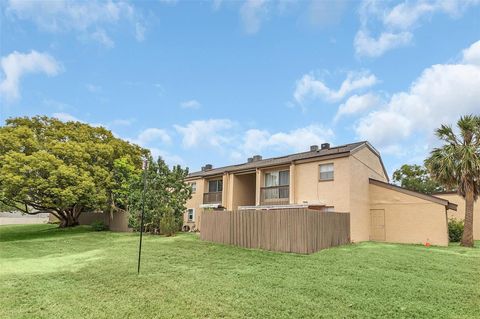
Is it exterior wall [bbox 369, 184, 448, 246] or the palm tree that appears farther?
exterior wall [bbox 369, 184, 448, 246]

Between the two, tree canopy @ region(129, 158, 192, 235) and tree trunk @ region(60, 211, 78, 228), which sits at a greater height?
tree canopy @ region(129, 158, 192, 235)

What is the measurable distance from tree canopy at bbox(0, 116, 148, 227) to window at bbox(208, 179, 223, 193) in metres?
6.55

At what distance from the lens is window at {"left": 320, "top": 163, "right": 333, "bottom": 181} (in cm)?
1858

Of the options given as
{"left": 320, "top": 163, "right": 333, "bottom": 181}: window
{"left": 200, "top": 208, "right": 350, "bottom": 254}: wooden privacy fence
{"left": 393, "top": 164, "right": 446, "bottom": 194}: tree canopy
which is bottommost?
{"left": 200, "top": 208, "right": 350, "bottom": 254}: wooden privacy fence

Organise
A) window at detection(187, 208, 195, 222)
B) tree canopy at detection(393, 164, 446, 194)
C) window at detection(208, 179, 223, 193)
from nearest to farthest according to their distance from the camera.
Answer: window at detection(208, 179, 223, 193), window at detection(187, 208, 195, 222), tree canopy at detection(393, 164, 446, 194)

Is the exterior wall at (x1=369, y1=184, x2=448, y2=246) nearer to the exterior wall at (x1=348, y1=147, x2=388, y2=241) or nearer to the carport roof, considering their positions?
the carport roof

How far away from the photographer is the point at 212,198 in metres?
25.8

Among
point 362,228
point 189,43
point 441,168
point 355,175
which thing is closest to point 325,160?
point 355,175

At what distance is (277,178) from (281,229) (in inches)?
352

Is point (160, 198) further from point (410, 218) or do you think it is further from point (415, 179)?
point (415, 179)

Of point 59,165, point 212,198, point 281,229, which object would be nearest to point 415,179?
point 212,198

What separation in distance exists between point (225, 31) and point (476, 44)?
12598 mm

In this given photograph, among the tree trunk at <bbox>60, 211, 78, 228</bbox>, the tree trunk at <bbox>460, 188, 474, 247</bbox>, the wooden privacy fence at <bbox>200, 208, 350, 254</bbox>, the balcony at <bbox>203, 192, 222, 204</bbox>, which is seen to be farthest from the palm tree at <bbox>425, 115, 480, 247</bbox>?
the tree trunk at <bbox>60, 211, 78, 228</bbox>

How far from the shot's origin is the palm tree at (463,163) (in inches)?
651
